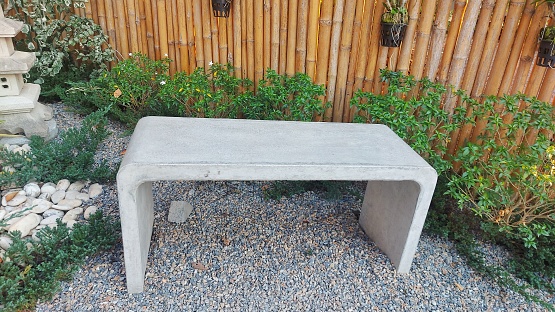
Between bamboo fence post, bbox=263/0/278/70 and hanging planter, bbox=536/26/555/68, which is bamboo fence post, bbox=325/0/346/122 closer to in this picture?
bamboo fence post, bbox=263/0/278/70

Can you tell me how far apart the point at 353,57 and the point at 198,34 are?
138 centimetres

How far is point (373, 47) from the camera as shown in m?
2.84

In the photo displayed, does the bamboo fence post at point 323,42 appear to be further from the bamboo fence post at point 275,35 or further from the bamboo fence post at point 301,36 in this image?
the bamboo fence post at point 275,35

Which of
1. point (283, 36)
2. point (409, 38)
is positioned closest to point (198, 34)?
point (283, 36)

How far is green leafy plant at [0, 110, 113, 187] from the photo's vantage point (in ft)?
8.05

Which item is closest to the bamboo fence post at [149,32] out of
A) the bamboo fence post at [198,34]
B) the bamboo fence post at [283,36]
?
the bamboo fence post at [198,34]

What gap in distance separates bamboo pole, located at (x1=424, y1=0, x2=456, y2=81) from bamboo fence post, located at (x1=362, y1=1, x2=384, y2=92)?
0.38 m

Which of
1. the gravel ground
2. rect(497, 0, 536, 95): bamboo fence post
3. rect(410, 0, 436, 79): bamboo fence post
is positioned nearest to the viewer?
the gravel ground

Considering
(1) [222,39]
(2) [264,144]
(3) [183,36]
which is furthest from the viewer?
(3) [183,36]

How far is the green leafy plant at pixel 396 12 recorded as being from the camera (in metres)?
2.58

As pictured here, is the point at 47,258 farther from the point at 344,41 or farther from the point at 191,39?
the point at 344,41

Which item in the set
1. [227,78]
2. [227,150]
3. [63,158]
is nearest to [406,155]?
[227,150]

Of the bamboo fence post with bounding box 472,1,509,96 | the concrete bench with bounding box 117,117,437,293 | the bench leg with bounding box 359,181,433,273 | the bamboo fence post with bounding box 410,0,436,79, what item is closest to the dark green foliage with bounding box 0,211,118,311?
the concrete bench with bounding box 117,117,437,293

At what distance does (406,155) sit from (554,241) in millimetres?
1147
